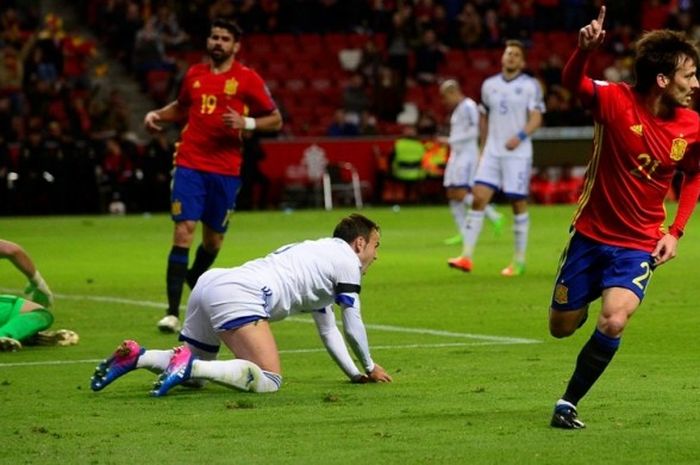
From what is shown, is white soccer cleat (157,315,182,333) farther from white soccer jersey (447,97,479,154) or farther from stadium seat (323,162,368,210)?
stadium seat (323,162,368,210)

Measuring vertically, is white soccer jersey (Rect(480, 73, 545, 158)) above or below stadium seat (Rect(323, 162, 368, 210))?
above

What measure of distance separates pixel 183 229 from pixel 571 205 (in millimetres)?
21626

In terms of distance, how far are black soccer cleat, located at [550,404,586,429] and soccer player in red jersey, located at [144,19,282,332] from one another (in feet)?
21.3

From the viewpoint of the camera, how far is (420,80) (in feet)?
130

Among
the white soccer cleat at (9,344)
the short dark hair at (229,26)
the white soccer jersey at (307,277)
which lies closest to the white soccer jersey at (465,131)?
the short dark hair at (229,26)

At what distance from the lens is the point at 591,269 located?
29.4 ft

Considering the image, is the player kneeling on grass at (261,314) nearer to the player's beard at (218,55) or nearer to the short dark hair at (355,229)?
the short dark hair at (355,229)

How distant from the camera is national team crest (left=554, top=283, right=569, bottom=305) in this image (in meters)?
8.98

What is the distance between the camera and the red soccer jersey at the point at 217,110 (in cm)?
1480

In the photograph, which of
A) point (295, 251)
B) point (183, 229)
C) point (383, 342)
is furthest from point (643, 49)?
point (183, 229)

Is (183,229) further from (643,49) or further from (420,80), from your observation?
(420,80)

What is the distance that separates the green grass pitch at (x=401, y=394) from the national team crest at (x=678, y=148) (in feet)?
4.43

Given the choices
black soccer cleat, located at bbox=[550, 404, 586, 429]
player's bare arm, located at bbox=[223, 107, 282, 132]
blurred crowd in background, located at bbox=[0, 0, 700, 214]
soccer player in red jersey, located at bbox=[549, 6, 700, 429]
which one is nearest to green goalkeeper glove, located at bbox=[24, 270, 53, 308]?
player's bare arm, located at bbox=[223, 107, 282, 132]

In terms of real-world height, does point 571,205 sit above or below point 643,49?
below
